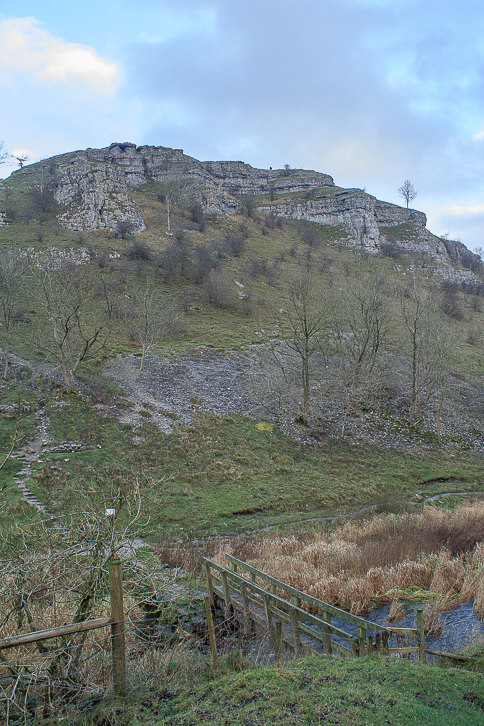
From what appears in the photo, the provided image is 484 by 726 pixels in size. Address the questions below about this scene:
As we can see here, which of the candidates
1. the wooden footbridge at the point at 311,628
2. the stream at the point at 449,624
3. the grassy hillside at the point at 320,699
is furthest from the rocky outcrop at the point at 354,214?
the grassy hillside at the point at 320,699

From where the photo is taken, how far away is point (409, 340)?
43.8m

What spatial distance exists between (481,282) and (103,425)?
91568 millimetres

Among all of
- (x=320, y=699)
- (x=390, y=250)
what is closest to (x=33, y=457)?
(x=320, y=699)

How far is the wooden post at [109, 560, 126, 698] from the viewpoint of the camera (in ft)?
15.4

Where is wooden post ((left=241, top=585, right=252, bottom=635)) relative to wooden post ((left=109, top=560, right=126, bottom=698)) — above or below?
below

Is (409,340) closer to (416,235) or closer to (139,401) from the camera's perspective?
(139,401)

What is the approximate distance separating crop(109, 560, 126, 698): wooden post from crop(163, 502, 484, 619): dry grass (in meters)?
5.28

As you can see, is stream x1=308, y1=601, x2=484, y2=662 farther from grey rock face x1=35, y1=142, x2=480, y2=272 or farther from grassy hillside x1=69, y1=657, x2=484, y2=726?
grey rock face x1=35, y1=142, x2=480, y2=272

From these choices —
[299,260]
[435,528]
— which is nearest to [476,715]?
[435,528]

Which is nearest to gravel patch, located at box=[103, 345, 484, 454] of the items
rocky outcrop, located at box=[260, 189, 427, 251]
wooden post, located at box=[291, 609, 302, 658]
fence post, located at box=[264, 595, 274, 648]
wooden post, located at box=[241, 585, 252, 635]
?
wooden post, located at box=[241, 585, 252, 635]

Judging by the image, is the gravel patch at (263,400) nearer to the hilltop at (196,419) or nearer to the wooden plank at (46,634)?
the hilltop at (196,419)

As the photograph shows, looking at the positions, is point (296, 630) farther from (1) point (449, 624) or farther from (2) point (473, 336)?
(2) point (473, 336)

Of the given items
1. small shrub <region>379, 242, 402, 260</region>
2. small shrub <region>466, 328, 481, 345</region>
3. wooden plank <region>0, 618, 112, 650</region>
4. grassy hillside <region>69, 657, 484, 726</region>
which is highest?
small shrub <region>379, 242, 402, 260</region>

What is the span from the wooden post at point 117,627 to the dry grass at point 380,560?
528cm
